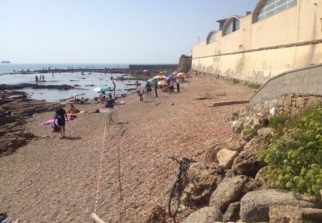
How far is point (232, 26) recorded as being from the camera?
1443 inches

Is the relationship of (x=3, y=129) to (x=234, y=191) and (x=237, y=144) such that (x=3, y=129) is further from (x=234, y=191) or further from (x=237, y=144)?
(x=234, y=191)

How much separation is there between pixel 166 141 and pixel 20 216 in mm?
5285

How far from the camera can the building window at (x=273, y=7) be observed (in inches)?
745

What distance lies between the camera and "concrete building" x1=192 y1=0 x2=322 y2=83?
15906 millimetres

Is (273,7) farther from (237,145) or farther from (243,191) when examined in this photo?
(243,191)

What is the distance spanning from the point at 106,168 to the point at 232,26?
94.0 feet

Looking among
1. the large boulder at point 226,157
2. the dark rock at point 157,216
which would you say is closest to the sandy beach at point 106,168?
the dark rock at point 157,216

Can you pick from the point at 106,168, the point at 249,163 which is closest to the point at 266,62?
the point at 106,168

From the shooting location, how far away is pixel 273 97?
35.5ft

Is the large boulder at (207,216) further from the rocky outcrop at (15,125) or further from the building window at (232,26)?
the building window at (232,26)

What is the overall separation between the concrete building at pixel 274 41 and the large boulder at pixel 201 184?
26.4ft

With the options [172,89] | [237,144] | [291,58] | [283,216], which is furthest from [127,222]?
[172,89]

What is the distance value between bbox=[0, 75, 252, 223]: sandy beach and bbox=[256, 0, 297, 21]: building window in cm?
616

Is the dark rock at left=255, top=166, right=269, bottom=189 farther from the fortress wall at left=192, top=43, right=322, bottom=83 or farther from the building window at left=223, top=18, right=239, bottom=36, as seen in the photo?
the building window at left=223, top=18, right=239, bottom=36
